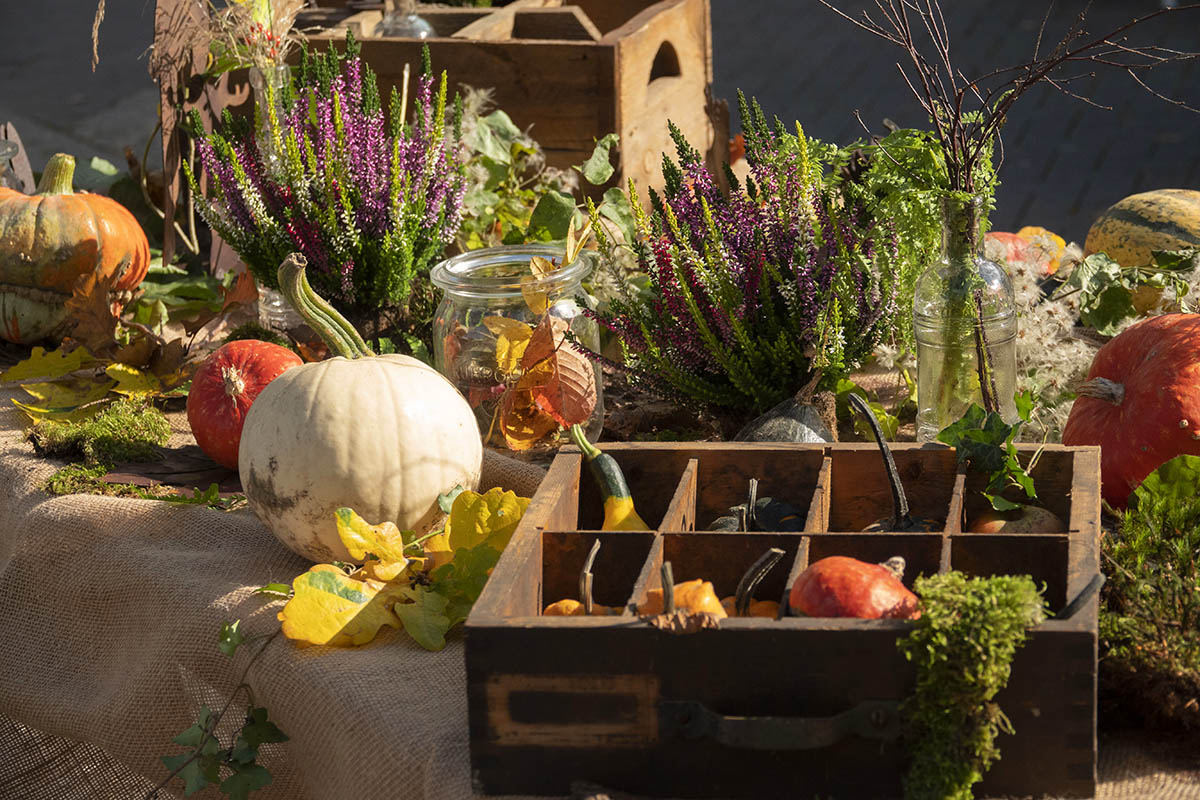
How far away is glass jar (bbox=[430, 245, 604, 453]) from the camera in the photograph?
1.81 meters

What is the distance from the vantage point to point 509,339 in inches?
74.0

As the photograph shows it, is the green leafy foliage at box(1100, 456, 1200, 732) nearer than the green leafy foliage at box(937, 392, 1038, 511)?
Yes

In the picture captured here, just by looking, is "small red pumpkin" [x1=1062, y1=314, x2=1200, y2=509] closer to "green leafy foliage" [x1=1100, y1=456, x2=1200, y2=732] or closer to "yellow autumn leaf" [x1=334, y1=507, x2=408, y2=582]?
"green leafy foliage" [x1=1100, y1=456, x2=1200, y2=732]

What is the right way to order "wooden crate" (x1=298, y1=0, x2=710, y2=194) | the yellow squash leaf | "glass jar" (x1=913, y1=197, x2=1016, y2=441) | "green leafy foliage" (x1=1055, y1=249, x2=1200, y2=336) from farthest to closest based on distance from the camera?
"wooden crate" (x1=298, y1=0, x2=710, y2=194) < the yellow squash leaf < "green leafy foliage" (x1=1055, y1=249, x2=1200, y2=336) < "glass jar" (x1=913, y1=197, x2=1016, y2=441)

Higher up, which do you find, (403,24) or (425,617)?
(403,24)

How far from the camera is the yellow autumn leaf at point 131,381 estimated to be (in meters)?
2.18

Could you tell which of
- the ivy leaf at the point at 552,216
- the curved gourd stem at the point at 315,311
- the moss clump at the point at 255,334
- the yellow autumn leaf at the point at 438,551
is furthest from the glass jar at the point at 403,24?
the yellow autumn leaf at the point at 438,551

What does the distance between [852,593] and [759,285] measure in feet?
2.58

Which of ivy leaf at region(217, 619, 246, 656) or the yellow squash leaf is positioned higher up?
the yellow squash leaf

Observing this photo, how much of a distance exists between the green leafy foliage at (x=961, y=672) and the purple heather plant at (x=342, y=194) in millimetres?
1321

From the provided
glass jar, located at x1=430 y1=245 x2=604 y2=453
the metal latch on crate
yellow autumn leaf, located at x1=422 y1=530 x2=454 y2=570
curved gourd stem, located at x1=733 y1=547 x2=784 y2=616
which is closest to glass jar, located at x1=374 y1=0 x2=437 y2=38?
glass jar, located at x1=430 y1=245 x2=604 y2=453

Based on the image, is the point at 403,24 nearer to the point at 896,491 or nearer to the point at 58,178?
the point at 58,178

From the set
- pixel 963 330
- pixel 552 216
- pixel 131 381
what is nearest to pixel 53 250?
pixel 131 381

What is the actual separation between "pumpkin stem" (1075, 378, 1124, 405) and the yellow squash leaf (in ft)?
5.49
